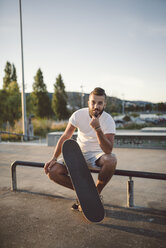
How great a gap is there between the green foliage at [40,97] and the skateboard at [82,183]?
2935 cm

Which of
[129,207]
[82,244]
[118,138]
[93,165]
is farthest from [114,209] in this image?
[118,138]

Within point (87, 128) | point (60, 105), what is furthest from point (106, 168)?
point (60, 105)

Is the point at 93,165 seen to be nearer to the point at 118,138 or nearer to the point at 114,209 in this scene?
the point at 114,209

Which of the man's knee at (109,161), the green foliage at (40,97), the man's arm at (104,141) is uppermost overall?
the green foliage at (40,97)

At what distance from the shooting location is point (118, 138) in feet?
24.3

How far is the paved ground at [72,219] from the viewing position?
1972 mm

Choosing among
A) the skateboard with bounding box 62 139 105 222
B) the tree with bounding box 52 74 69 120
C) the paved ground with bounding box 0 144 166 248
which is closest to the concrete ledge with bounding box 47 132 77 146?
the paved ground with bounding box 0 144 166 248

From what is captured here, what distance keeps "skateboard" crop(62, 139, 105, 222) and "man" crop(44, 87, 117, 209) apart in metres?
0.17

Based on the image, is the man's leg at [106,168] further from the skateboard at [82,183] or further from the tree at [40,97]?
the tree at [40,97]

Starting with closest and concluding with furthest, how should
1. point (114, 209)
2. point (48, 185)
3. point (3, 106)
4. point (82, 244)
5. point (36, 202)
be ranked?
point (82, 244)
point (114, 209)
point (36, 202)
point (48, 185)
point (3, 106)

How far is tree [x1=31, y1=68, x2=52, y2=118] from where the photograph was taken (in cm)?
3112

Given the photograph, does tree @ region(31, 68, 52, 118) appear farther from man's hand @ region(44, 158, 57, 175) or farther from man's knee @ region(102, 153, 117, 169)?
man's knee @ region(102, 153, 117, 169)

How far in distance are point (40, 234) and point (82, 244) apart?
49cm

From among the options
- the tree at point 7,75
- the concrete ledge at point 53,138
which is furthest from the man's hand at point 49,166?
the tree at point 7,75
